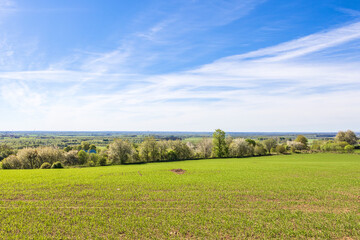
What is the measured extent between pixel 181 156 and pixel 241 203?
65.4 metres

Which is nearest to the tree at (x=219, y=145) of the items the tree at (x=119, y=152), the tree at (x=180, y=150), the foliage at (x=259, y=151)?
the tree at (x=180, y=150)

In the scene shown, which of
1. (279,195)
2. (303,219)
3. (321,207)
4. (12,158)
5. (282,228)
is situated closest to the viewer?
(282,228)

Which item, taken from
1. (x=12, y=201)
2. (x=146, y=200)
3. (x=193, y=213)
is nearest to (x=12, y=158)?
(x=12, y=201)

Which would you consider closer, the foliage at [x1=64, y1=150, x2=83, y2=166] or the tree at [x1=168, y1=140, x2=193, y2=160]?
the foliage at [x1=64, y1=150, x2=83, y2=166]

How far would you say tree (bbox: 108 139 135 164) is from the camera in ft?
234

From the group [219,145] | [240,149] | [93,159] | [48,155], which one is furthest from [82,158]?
[240,149]

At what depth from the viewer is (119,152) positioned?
71500mm

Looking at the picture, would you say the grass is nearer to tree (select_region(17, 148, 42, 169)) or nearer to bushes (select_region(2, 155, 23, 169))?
tree (select_region(17, 148, 42, 169))

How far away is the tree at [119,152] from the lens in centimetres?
7125

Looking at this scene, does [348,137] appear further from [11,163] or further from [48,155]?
[11,163]

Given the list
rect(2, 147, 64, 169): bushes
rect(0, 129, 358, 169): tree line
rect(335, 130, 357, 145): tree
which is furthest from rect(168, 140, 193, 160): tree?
rect(335, 130, 357, 145): tree

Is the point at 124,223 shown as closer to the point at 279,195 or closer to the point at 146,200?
the point at 146,200

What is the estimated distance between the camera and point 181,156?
83875 millimetres

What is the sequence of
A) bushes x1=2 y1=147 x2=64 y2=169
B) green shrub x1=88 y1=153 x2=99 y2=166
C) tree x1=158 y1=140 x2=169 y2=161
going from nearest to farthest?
bushes x1=2 y1=147 x2=64 y2=169 → green shrub x1=88 y1=153 x2=99 y2=166 → tree x1=158 y1=140 x2=169 y2=161
